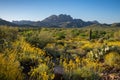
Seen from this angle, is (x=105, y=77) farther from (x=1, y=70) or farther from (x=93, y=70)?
(x=1, y=70)

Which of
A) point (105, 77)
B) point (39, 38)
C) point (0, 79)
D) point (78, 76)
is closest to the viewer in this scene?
point (0, 79)

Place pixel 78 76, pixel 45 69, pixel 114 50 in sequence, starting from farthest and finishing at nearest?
pixel 114 50
pixel 78 76
pixel 45 69

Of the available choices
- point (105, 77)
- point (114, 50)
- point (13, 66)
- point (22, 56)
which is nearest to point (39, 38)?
point (114, 50)

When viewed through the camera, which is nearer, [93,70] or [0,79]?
[0,79]

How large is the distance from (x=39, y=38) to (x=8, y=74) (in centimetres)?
1083

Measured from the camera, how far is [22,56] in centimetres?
1081

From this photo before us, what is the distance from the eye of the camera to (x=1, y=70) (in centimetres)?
733

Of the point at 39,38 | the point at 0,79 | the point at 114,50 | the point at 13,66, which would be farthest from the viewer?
the point at 39,38

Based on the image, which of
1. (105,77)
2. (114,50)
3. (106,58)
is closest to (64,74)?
(105,77)

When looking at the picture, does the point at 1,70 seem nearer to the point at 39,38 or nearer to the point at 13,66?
the point at 13,66

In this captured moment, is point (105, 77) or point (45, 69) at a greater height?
point (45, 69)

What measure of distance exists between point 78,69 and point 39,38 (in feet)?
28.6

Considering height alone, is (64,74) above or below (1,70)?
below

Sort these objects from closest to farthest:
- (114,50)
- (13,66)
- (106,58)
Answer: (13,66)
(106,58)
(114,50)
